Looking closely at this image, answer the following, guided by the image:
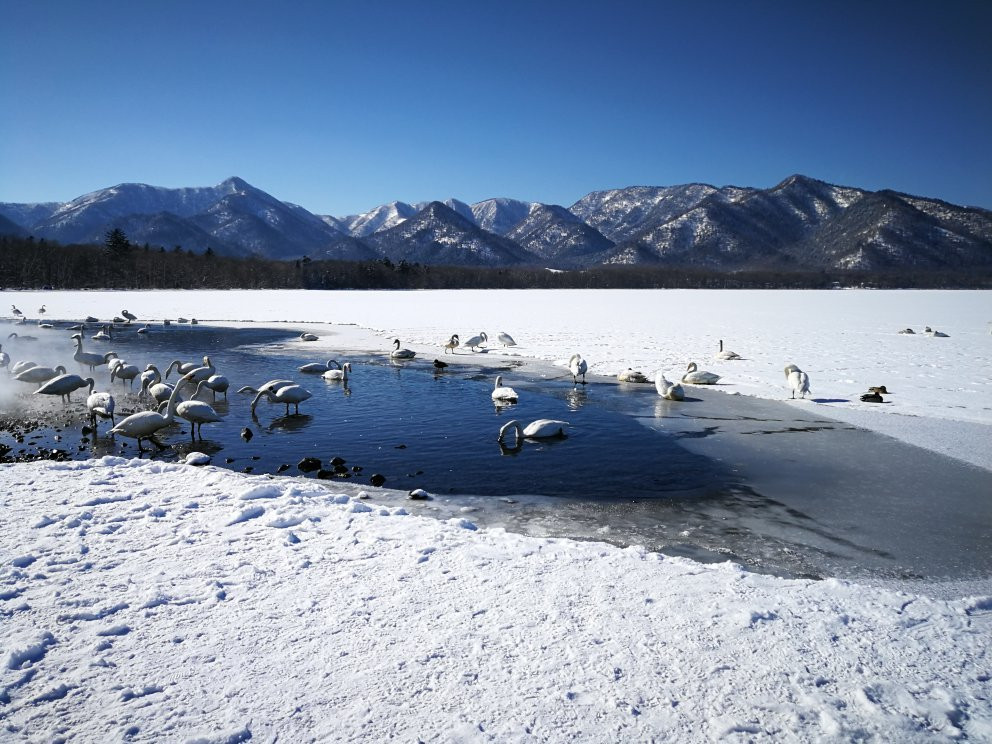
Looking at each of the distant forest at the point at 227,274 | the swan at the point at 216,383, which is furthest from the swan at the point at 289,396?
the distant forest at the point at 227,274

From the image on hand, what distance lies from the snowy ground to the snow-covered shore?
18mm

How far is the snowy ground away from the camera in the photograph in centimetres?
369

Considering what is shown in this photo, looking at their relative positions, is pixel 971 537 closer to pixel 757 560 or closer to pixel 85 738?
pixel 757 560

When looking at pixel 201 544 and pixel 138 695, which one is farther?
pixel 201 544

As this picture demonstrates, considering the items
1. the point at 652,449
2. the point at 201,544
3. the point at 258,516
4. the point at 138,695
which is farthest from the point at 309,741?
the point at 652,449

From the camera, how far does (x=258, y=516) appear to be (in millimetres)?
7031

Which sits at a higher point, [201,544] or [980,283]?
[980,283]

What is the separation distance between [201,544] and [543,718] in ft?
13.9

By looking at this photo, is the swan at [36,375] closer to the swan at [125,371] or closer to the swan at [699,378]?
the swan at [125,371]

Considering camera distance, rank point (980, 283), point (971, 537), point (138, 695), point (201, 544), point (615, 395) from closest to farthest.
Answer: point (138, 695) < point (201, 544) < point (971, 537) < point (615, 395) < point (980, 283)

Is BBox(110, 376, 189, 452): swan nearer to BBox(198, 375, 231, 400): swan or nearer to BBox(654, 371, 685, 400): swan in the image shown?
BBox(198, 375, 231, 400): swan

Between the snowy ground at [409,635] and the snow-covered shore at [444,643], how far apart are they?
18mm

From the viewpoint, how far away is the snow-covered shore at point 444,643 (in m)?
3.68

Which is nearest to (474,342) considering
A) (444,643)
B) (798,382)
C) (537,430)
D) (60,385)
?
(798,382)
